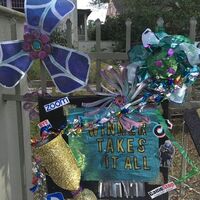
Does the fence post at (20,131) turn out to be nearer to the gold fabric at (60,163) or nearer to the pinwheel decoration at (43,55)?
the pinwheel decoration at (43,55)

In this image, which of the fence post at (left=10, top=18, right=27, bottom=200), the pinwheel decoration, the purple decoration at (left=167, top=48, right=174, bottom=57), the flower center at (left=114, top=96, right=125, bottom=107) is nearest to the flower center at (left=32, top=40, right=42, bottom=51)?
the pinwheel decoration

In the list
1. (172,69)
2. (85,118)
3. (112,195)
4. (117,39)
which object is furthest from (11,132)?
(117,39)

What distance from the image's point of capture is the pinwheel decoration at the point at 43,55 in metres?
1.89

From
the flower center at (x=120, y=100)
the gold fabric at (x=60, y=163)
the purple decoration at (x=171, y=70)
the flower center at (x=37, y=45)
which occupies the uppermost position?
the flower center at (x=37, y=45)

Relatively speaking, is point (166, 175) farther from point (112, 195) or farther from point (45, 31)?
point (45, 31)

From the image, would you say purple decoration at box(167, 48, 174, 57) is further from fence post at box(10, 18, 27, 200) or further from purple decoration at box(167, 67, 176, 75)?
fence post at box(10, 18, 27, 200)

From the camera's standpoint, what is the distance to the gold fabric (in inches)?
82.0

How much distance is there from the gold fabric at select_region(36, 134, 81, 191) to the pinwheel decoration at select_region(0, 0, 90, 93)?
1.01ft

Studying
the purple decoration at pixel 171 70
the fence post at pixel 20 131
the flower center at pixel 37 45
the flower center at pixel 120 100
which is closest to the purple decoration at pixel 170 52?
the purple decoration at pixel 171 70

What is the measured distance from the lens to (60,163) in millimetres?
2102

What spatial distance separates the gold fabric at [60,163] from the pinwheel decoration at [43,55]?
308 millimetres

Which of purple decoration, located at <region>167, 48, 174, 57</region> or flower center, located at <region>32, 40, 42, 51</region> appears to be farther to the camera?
flower center, located at <region>32, 40, 42, 51</region>

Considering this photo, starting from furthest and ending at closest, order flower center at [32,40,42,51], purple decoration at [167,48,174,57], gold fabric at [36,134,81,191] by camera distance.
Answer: gold fabric at [36,134,81,191] < flower center at [32,40,42,51] < purple decoration at [167,48,174,57]

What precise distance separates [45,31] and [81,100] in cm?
41
